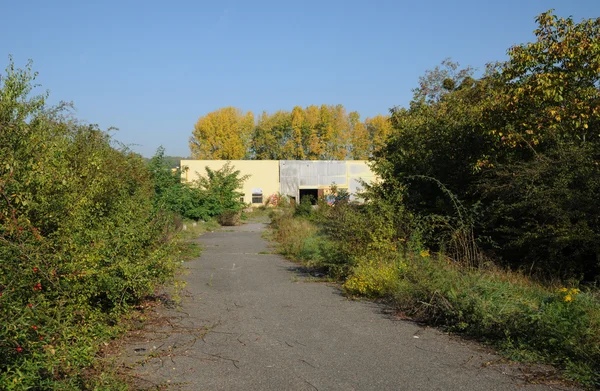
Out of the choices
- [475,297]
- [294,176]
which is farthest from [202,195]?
[475,297]

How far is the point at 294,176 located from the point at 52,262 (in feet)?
185

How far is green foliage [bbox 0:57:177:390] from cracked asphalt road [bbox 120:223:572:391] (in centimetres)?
79

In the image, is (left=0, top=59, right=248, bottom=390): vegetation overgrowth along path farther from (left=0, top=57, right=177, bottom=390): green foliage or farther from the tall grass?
the tall grass

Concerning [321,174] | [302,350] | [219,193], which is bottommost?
[302,350]

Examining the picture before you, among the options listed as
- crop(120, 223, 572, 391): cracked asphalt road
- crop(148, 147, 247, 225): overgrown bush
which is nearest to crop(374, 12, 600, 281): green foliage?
crop(120, 223, 572, 391): cracked asphalt road

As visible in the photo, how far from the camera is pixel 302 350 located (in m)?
7.12

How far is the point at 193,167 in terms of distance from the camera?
187ft

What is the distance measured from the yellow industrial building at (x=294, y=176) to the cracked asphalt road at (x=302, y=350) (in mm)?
49955

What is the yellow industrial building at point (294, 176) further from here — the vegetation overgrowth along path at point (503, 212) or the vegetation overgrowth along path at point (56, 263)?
the vegetation overgrowth along path at point (56, 263)

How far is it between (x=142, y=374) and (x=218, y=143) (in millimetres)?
77960

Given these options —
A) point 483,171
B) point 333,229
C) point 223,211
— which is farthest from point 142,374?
point 223,211

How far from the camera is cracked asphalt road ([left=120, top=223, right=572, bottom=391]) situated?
231 inches

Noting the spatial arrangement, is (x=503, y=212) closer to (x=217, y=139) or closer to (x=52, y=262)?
(x=52, y=262)

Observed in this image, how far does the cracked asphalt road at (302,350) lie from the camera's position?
586 centimetres
